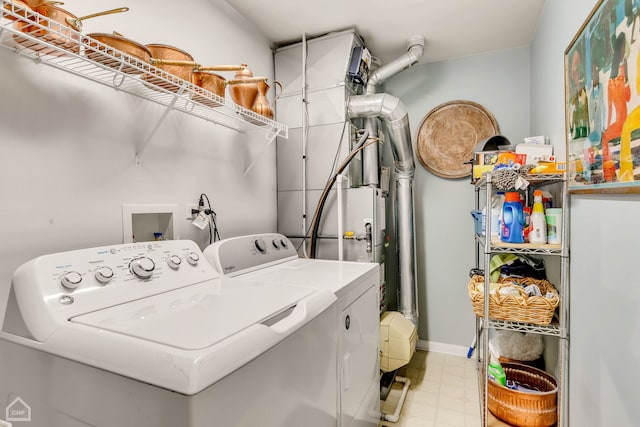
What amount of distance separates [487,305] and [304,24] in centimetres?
220

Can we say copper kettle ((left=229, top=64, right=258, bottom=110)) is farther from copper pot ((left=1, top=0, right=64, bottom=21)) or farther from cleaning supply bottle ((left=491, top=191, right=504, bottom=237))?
cleaning supply bottle ((left=491, top=191, right=504, bottom=237))

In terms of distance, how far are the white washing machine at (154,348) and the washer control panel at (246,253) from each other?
24 cm

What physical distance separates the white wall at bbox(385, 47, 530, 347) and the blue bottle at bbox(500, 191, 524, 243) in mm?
1149

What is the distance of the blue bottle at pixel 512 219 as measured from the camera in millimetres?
1674

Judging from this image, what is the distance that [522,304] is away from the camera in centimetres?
161

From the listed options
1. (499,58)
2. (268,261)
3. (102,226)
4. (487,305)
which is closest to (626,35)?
(487,305)

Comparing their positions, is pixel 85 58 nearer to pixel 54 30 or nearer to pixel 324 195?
pixel 54 30

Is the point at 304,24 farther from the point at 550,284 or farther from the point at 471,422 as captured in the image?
Result: the point at 471,422

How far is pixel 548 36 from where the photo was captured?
6.48 ft

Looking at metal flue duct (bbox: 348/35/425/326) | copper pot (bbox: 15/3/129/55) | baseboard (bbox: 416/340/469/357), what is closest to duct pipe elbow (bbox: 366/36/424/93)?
metal flue duct (bbox: 348/35/425/326)

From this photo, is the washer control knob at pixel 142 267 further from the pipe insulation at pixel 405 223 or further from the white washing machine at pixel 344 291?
the pipe insulation at pixel 405 223

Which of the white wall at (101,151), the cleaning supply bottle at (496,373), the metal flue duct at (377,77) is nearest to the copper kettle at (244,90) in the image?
the white wall at (101,151)

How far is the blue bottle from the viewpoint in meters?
1.67

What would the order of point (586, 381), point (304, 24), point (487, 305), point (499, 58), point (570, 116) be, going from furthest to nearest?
point (499, 58)
point (304, 24)
point (487, 305)
point (570, 116)
point (586, 381)
